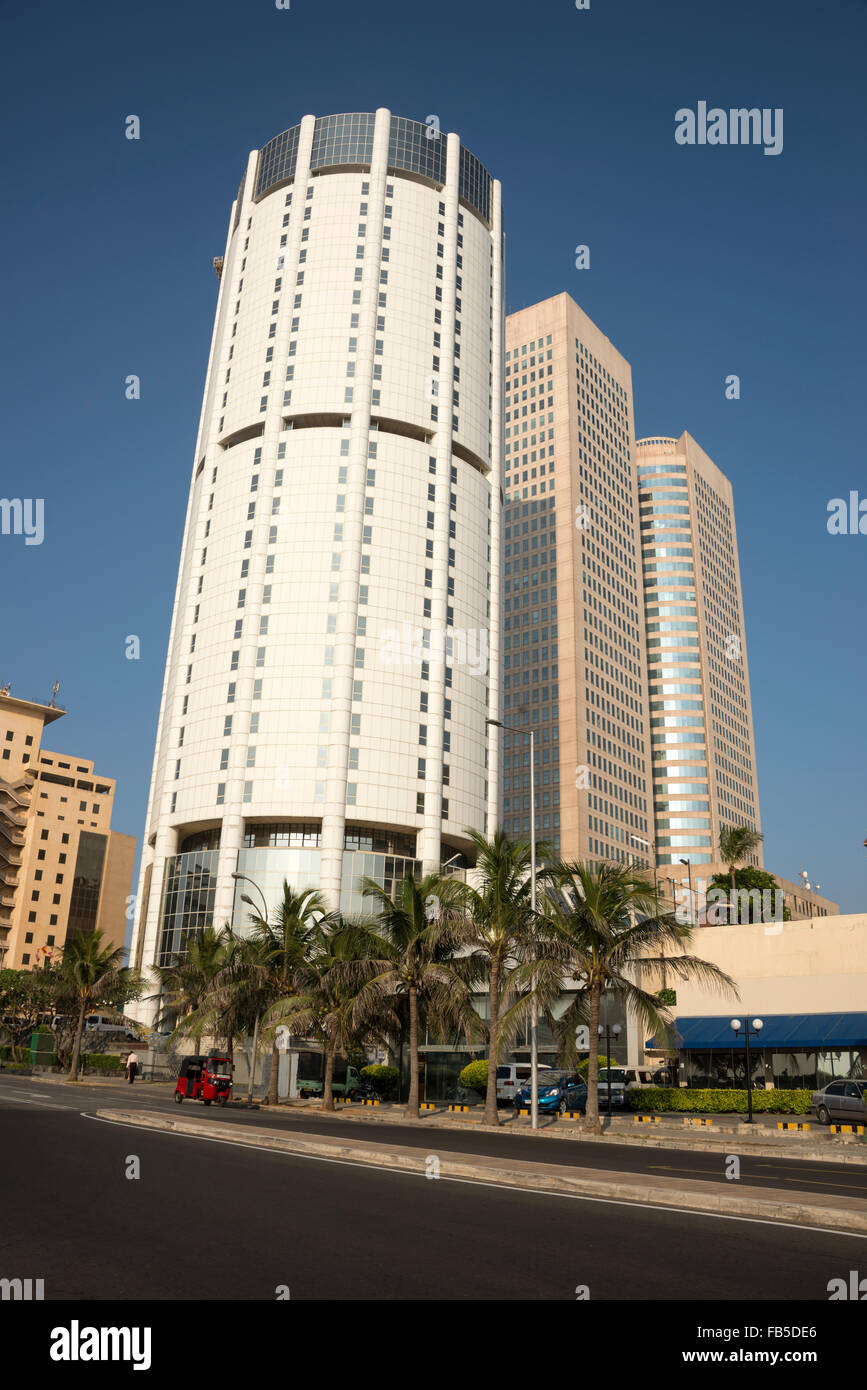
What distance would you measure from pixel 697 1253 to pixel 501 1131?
89.4 feet

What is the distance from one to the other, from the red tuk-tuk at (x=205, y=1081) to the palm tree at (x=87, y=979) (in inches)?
726

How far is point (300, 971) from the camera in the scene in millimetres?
49750

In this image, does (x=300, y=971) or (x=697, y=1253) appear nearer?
(x=697, y=1253)

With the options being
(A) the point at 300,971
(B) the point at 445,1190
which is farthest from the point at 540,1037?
(B) the point at 445,1190

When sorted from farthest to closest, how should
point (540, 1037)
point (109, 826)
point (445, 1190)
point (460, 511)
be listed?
point (109, 826) < point (460, 511) < point (540, 1037) < point (445, 1190)

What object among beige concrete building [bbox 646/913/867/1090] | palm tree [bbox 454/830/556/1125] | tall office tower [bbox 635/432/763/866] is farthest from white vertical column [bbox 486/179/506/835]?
tall office tower [bbox 635/432/763/866]

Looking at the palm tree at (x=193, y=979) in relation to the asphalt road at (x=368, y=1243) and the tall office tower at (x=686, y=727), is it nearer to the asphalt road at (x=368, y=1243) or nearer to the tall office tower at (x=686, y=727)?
the asphalt road at (x=368, y=1243)

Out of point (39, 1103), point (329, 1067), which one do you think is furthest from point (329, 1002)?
point (39, 1103)

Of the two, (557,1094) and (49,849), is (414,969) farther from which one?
(49,849)

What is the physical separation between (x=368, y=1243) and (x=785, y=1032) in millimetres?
43221

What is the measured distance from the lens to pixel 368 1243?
32.4 feet

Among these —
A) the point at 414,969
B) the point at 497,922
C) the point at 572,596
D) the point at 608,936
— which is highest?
the point at 572,596

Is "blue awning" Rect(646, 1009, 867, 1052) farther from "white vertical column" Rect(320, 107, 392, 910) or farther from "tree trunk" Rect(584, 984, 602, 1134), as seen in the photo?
"white vertical column" Rect(320, 107, 392, 910)

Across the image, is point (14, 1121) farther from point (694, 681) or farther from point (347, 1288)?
point (694, 681)
